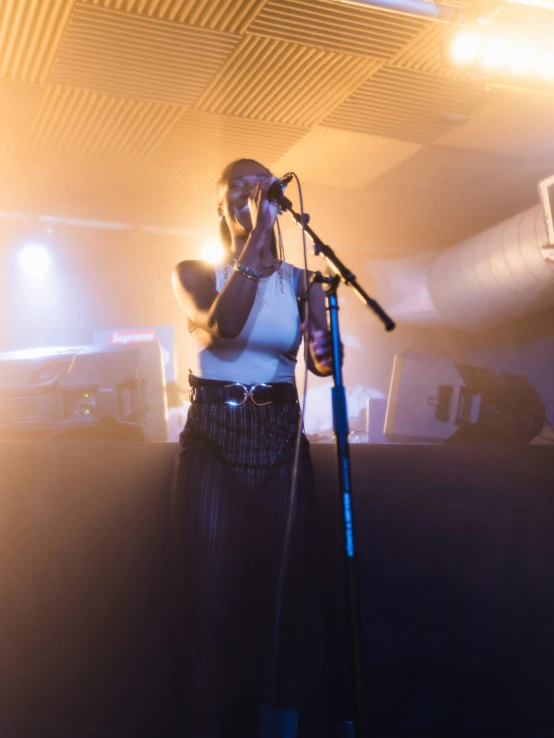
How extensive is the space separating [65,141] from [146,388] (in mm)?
3236

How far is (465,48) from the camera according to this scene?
3.70 meters

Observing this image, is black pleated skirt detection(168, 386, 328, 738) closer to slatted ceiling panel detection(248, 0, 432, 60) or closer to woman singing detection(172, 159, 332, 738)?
woman singing detection(172, 159, 332, 738)

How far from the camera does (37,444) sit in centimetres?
191

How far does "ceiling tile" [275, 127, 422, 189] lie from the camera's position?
5508 mm

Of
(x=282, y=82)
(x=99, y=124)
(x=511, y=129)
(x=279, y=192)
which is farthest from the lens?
(x=511, y=129)

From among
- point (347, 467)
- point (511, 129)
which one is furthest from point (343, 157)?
point (347, 467)

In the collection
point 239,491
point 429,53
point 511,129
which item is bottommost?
point 239,491

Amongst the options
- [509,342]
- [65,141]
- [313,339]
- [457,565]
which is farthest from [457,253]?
[313,339]

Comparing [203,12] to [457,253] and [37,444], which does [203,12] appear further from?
[457,253]

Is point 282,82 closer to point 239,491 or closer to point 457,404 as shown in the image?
point 457,404

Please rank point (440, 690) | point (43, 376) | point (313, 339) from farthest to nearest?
point (43, 376) → point (440, 690) → point (313, 339)

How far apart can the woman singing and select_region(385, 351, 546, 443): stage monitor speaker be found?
1.63 m

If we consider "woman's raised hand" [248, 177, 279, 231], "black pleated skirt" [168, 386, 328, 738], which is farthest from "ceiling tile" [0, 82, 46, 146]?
"black pleated skirt" [168, 386, 328, 738]

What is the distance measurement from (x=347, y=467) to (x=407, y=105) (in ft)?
13.8
